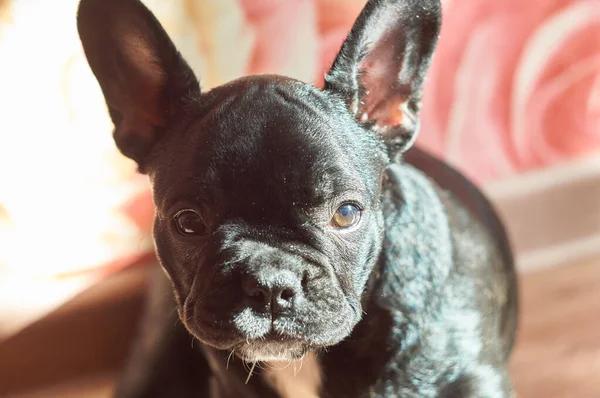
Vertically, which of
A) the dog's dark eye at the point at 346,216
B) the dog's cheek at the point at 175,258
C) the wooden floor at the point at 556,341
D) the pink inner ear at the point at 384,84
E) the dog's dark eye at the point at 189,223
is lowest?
the wooden floor at the point at 556,341

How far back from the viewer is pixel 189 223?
0.93 meters

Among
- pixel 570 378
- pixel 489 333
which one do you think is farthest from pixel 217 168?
pixel 570 378

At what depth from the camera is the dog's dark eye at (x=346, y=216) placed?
915 millimetres

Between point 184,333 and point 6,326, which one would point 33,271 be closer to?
point 6,326

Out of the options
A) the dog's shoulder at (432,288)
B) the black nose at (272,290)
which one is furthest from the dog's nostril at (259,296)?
the dog's shoulder at (432,288)

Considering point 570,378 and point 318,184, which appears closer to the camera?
point 318,184

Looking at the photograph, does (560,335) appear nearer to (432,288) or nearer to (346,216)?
(432,288)

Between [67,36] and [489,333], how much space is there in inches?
36.9

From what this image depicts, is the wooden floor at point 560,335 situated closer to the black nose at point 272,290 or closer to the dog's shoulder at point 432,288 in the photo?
the dog's shoulder at point 432,288

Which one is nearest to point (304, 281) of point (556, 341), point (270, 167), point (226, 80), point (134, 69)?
point (270, 167)

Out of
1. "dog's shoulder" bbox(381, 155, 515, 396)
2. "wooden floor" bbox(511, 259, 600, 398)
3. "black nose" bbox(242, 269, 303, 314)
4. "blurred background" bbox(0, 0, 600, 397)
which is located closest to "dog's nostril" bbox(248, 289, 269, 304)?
"black nose" bbox(242, 269, 303, 314)

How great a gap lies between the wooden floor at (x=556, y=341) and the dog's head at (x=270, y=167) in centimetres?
83

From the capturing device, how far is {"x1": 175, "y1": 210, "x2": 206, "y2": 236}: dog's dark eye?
92 centimetres

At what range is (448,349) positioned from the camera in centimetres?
103
